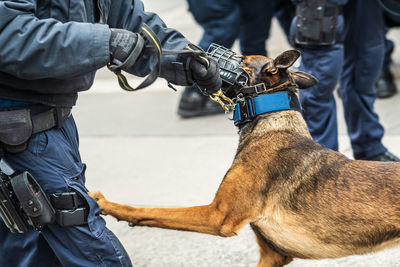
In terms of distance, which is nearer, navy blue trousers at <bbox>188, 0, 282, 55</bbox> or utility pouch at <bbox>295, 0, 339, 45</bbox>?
utility pouch at <bbox>295, 0, 339, 45</bbox>

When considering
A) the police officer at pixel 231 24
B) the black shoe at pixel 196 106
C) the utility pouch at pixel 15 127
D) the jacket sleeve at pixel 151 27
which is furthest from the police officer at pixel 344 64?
the utility pouch at pixel 15 127

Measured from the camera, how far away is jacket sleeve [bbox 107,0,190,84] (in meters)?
2.37

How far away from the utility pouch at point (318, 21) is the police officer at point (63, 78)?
1.47 metres

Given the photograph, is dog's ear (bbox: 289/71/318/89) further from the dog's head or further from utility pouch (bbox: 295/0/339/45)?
utility pouch (bbox: 295/0/339/45)

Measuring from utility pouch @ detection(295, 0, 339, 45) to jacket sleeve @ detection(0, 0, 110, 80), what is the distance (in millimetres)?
2044

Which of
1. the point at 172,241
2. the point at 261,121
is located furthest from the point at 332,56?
the point at 172,241

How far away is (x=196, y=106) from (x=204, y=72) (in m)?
3.55

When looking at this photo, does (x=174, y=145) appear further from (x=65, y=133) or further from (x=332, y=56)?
(x=65, y=133)

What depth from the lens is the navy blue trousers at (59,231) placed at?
2.11 metres

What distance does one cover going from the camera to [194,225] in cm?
241

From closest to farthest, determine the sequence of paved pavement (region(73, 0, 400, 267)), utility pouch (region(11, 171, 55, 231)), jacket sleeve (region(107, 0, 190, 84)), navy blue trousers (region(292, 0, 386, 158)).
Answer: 1. utility pouch (region(11, 171, 55, 231))
2. jacket sleeve (region(107, 0, 190, 84))
3. paved pavement (region(73, 0, 400, 267))
4. navy blue trousers (region(292, 0, 386, 158))

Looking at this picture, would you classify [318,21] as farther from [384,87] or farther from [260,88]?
[384,87]

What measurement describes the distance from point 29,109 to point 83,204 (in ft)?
1.44

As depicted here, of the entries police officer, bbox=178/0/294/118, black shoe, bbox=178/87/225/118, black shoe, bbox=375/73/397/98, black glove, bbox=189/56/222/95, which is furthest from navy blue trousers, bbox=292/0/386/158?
black shoe, bbox=178/87/225/118
